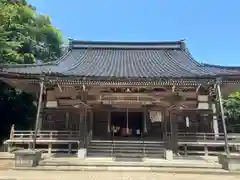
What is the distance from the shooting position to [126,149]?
12.3 m

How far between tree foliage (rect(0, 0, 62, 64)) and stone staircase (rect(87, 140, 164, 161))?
9547 millimetres

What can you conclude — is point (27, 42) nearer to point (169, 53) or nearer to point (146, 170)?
point (169, 53)

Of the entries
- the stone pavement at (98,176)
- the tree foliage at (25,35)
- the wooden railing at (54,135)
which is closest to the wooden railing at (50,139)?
the wooden railing at (54,135)

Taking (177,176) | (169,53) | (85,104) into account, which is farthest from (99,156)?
(169,53)

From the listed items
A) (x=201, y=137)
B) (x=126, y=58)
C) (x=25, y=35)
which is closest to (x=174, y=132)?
(x=201, y=137)

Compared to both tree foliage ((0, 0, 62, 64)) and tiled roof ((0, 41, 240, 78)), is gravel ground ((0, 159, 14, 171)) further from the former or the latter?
tree foliage ((0, 0, 62, 64))

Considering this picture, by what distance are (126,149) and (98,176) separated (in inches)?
188

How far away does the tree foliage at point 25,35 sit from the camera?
15742 millimetres

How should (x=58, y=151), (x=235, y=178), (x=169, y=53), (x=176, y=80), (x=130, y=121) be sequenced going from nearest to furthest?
(x=235, y=178)
(x=176, y=80)
(x=58, y=151)
(x=130, y=121)
(x=169, y=53)

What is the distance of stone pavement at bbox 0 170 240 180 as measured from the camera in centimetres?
736

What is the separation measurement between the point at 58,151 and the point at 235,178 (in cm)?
957

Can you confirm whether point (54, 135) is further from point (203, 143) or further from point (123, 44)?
point (123, 44)

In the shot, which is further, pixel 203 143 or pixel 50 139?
pixel 50 139

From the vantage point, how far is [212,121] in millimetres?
14070
